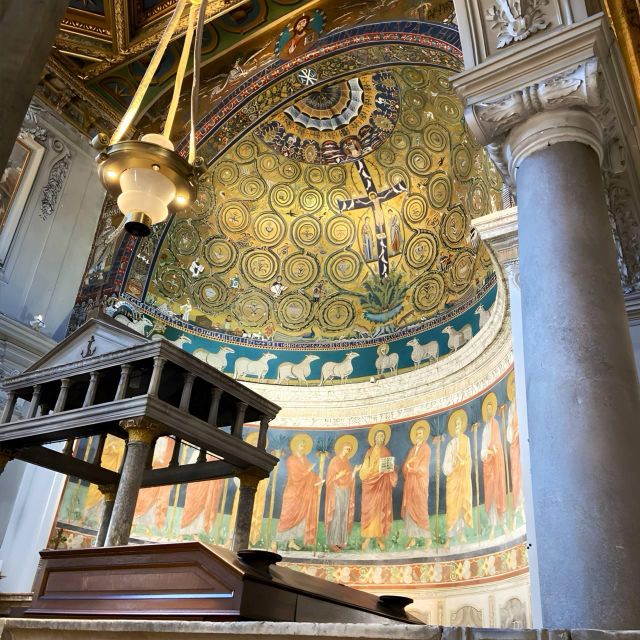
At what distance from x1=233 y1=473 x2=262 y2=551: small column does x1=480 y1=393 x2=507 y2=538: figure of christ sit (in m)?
4.66

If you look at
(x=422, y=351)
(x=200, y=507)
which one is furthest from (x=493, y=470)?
(x=200, y=507)

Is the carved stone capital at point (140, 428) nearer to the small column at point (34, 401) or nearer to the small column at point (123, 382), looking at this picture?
the small column at point (123, 382)

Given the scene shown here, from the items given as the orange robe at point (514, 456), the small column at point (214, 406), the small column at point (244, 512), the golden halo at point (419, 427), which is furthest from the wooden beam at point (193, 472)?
the golden halo at point (419, 427)

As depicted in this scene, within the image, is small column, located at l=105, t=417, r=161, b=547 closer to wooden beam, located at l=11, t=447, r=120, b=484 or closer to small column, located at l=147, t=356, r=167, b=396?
small column, located at l=147, t=356, r=167, b=396

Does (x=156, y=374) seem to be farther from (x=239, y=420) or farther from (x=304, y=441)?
(x=304, y=441)

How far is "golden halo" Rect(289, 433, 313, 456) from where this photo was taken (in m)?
11.8

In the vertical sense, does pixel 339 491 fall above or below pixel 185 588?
above

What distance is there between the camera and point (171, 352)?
527cm

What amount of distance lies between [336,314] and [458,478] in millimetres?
4202

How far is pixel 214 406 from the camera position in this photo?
5516 millimetres

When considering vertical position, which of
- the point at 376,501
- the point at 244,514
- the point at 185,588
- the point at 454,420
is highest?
the point at 454,420

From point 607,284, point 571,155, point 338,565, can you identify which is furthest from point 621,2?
point 338,565

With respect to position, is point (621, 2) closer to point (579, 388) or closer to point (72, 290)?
point (579, 388)

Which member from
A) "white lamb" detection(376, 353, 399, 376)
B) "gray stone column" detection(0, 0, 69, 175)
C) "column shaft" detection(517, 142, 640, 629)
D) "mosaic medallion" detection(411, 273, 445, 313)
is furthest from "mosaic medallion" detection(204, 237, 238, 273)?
"gray stone column" detection(0, 0, 69, 175)
